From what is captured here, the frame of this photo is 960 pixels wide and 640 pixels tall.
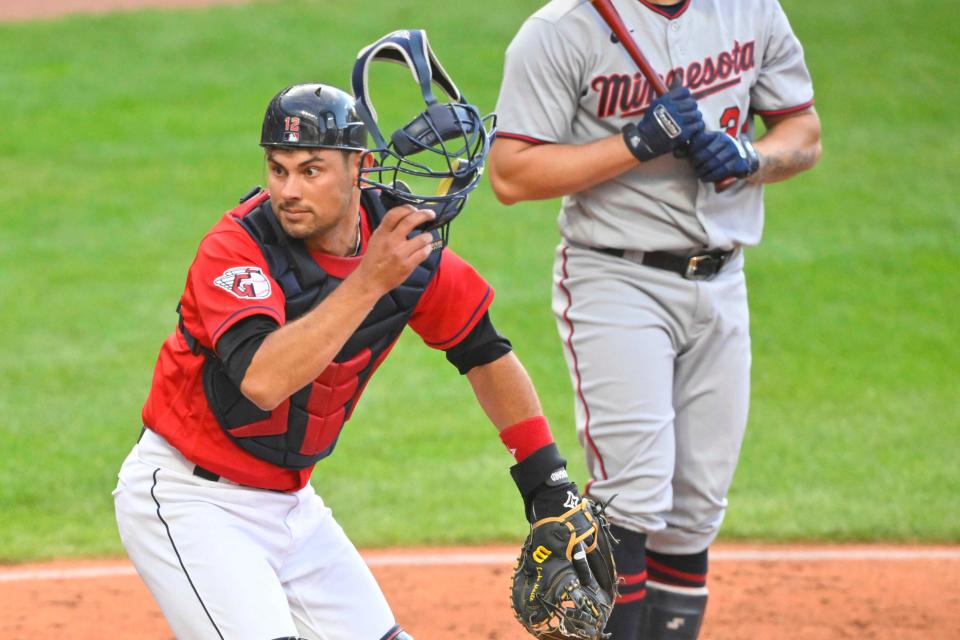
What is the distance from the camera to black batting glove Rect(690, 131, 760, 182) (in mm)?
4148

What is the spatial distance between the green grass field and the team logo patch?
3050mm

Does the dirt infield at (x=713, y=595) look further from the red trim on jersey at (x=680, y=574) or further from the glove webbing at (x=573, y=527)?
the glove webbing at (x=573, y=527)

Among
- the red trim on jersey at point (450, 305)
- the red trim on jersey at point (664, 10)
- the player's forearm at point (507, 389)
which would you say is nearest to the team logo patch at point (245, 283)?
the red trim on jersey at point (450, 305)

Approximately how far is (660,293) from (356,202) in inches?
42.7

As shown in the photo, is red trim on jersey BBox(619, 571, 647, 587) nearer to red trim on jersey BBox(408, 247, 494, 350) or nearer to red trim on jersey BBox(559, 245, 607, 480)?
red trim on jersey BBox(559, 245, 607, 480)

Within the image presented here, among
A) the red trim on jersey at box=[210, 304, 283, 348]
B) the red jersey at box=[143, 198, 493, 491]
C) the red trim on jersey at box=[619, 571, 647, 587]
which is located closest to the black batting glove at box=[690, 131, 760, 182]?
the red jersey at box=[143, 198, 493, 491]

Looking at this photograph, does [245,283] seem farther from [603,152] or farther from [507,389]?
[603,152]

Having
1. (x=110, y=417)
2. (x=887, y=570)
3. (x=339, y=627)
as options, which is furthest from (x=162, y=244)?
(x=339, y=627)

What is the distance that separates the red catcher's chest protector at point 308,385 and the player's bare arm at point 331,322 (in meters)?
0.26

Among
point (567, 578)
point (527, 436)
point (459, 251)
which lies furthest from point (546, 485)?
point (459, 251)

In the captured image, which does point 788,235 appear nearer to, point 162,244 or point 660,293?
point 162,244

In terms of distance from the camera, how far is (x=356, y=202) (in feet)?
11.6

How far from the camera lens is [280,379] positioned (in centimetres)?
313

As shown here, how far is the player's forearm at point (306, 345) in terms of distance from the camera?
10.3 ft
